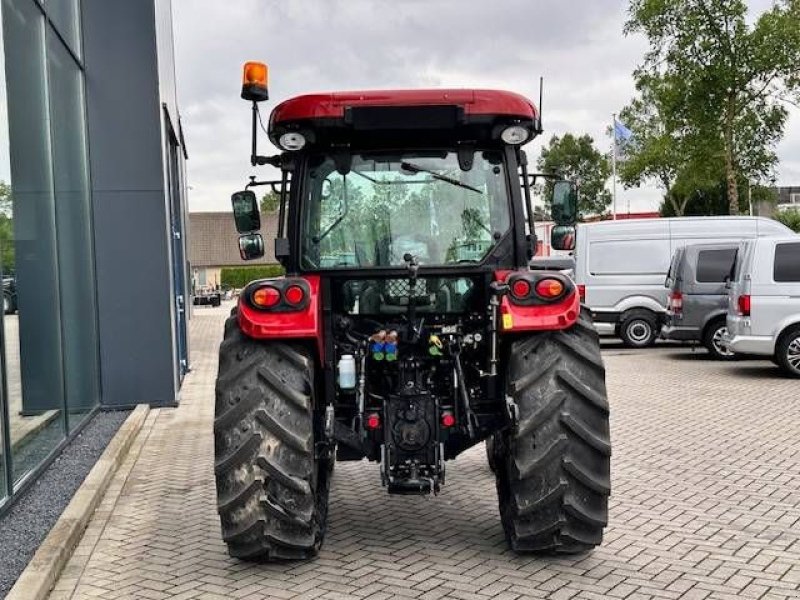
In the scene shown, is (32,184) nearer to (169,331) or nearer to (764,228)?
(169,331)

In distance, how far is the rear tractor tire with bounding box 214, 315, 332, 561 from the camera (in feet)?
16.2

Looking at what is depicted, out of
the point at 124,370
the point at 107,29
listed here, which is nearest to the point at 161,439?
the point at 124,370

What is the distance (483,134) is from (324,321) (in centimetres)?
141

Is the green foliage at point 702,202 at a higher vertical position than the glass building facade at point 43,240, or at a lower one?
higher

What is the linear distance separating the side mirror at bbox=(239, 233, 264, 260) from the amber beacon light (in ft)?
3.63

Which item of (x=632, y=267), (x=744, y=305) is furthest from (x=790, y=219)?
(x=744, y=305)

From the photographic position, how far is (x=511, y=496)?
5164 millimetres

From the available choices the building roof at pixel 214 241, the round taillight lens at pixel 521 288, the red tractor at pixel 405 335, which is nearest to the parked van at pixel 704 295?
the red tractor at pixel 405 335

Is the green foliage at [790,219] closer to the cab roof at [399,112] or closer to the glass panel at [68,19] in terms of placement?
the glass panel at [68,19]

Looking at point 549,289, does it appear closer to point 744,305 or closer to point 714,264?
point 744,305

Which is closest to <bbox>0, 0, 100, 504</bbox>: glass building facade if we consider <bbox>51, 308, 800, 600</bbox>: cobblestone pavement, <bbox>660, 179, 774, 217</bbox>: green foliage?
<bbox>51, 308, 800, 600</bbox>: cobblestone pavement

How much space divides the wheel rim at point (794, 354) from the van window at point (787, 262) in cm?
83

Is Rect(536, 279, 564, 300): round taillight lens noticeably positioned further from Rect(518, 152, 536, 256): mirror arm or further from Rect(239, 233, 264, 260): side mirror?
Rect(239, 233, 264, 260): side mirror

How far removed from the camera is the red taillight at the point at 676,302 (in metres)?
15.7
